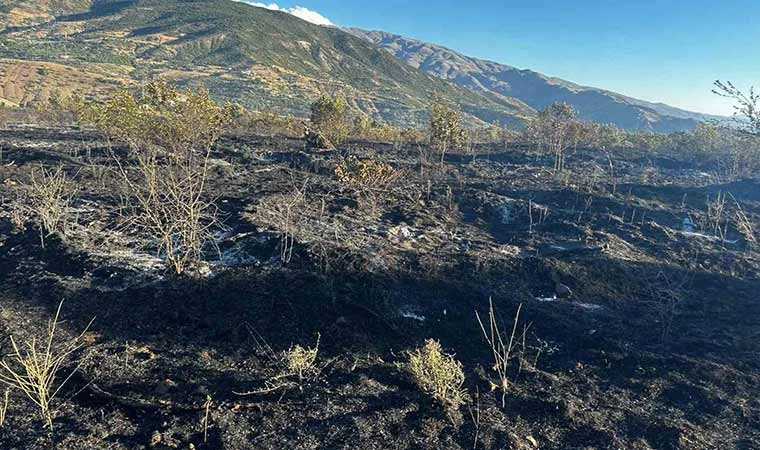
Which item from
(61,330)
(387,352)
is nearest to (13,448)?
(61,330)

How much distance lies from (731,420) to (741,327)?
4165mm

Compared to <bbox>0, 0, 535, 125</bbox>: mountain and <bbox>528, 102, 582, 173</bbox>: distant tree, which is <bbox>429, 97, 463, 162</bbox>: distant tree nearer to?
<bbox>528, 102, 582, 173</bbox>: distant tree

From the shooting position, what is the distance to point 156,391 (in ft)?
20.7

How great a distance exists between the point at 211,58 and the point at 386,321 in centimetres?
14658

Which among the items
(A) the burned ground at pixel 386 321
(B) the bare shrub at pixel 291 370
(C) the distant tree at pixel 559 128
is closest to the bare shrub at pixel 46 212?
(A) the burned ground at pixel 386 321

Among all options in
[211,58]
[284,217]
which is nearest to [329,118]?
[284,217]

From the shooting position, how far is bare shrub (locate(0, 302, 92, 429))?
5.57m

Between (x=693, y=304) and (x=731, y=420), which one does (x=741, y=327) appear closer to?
(x=693, y=304)

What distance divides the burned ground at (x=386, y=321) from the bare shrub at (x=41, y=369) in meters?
0.20

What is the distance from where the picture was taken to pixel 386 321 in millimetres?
8719

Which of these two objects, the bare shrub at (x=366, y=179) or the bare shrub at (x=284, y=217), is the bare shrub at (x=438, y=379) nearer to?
the bare shrub at (x=284, y=217)

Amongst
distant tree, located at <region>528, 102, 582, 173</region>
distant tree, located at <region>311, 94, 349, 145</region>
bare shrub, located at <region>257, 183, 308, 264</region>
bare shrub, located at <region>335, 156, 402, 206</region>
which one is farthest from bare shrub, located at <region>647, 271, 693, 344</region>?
distant tree, located at <region>311, 94, 349, 145</region>

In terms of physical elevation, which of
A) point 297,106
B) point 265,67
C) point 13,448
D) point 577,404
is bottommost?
point 13,448

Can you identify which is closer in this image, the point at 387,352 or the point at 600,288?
the point at 387,352
